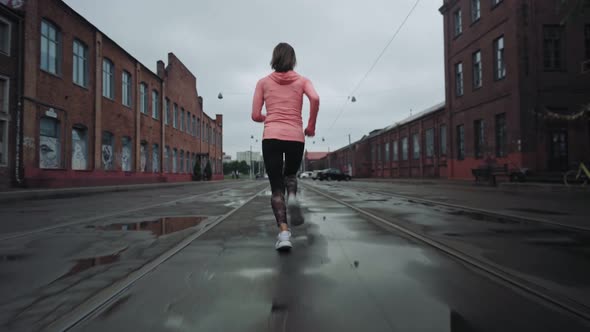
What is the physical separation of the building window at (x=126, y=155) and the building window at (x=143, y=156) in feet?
3.91

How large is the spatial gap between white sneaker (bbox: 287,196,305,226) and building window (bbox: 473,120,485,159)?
2216cm

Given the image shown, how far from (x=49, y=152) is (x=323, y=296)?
17856mm

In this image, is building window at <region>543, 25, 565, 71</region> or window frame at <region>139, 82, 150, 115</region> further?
window frame at <region>139, 82, 150, 115</region>

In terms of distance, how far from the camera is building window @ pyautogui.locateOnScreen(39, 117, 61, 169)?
1592cm

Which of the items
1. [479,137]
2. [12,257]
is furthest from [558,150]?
[12,257]

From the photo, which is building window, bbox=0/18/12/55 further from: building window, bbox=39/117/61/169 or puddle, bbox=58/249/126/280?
puddle, bbox=58/249/126/280

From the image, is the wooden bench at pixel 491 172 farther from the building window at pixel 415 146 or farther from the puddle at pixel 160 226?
the puddle at pixel 160 226

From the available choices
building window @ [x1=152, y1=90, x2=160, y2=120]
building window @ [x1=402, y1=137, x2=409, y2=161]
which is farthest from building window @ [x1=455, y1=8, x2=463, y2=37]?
building window @ [x1=152, y1=90, x2=160, y2=120]

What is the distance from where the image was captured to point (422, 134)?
113ft

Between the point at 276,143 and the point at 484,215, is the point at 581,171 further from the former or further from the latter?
the point at 276,143

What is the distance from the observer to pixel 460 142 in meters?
26.0

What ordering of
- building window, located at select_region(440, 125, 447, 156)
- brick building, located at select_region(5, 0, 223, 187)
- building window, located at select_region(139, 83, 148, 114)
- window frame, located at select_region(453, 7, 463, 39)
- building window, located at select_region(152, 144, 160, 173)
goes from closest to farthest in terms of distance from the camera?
brick building, located at select_region(5, 0, 223, 187) → window frame, located at select_region(453, 7, 463, 39) → building window, located at select_region(139, 83, 148, 114) → building window, located at select_region(152, 144, 160, 173) → building window, located at select_region(440, 125, 447, 156)

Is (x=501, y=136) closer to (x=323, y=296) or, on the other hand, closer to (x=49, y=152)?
(x=323, y=296)

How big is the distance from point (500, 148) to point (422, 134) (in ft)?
43.5
